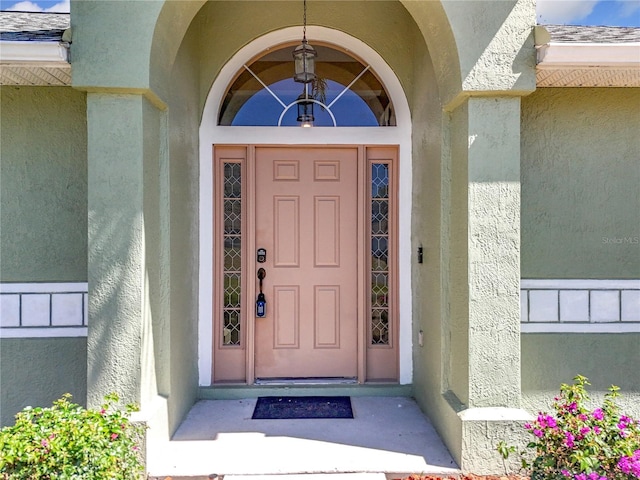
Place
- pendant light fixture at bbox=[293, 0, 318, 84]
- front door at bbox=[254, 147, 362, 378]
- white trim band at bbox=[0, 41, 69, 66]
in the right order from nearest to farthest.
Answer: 1. white trim band at bbox=[0, 41, 69, 66]
2. pendant light fixture at bbox=[293, 0, 318, 84]
3. front door at bbox=[254, 147, 362, 378]

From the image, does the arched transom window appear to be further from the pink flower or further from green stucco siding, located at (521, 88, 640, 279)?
the pink flower

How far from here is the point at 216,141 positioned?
15.0ft

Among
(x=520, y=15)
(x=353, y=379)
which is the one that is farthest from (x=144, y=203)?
(x=520, y=15)

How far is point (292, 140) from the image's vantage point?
15.1 feet

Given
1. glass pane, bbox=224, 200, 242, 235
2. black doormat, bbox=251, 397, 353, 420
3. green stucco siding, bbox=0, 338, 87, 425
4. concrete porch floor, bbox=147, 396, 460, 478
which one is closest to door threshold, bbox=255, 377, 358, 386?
black doormat, bbox=251, 397, 353, 420

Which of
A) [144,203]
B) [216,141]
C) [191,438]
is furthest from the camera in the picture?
[216,141]

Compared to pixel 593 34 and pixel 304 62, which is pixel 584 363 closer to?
pixel 593 34

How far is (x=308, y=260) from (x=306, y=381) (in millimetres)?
1230

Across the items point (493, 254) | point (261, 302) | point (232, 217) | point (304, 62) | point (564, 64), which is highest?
point (304, 62)

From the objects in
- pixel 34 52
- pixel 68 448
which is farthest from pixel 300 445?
pixel 34 52

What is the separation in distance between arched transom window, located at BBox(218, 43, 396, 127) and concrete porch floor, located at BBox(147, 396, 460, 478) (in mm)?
2869

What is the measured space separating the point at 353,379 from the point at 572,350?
203 cm

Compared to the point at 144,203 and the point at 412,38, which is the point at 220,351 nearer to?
the point at 144,203

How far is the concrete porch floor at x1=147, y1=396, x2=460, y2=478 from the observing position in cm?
320
